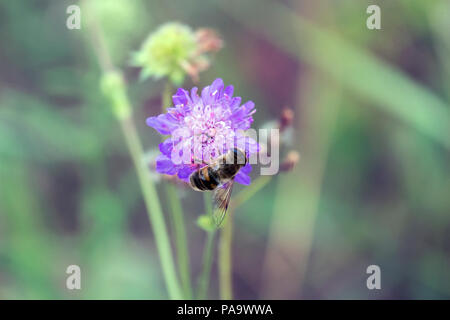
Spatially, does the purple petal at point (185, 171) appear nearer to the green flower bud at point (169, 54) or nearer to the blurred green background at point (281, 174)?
the green flower bud at point (169, 54)

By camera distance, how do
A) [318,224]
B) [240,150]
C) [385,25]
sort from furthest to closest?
[385,25] → [318,224] → [240,150]

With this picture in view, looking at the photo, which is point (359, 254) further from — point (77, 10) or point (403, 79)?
point (77, 10)

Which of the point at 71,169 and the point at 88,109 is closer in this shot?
the point at 88,109

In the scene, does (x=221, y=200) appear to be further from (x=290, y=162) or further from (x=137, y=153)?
(x=137, y=153)

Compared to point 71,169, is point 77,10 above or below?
above

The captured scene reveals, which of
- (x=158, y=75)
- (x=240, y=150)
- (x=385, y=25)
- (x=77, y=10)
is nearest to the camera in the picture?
(x=240, y=150)
